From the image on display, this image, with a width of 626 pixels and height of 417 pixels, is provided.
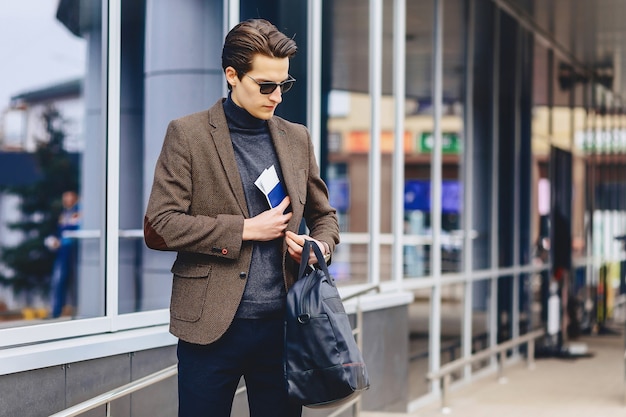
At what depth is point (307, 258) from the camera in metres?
2.56

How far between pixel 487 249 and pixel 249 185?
756 cm

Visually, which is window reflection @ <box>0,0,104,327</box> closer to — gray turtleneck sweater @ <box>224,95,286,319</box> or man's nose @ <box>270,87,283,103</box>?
gray turtleneck sweater @ <box>224,95,286,319</box>

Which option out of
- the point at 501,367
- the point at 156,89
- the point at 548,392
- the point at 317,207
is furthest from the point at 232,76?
the point at 501,367

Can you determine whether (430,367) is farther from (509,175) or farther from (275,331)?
(275,331)

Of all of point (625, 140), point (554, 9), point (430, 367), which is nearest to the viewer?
point (430, 367)

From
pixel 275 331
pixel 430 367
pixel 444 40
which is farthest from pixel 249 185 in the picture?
pixel 444 40

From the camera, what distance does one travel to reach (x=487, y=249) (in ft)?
32.8

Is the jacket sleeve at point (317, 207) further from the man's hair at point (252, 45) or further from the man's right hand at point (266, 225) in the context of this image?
the man's hair at point (252, 45)

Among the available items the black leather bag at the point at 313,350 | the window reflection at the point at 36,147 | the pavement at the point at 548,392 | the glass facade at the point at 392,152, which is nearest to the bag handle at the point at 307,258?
the black leather bag at the point at 313,350

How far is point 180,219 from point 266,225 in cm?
21

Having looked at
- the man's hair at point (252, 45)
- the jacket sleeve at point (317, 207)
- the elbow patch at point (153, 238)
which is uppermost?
the man's hair at point (252, 45)

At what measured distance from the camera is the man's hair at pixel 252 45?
101 inches

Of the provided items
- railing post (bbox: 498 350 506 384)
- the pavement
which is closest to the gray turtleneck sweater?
the pavement

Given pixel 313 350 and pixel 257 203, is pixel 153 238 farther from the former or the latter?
pixel 313 350
